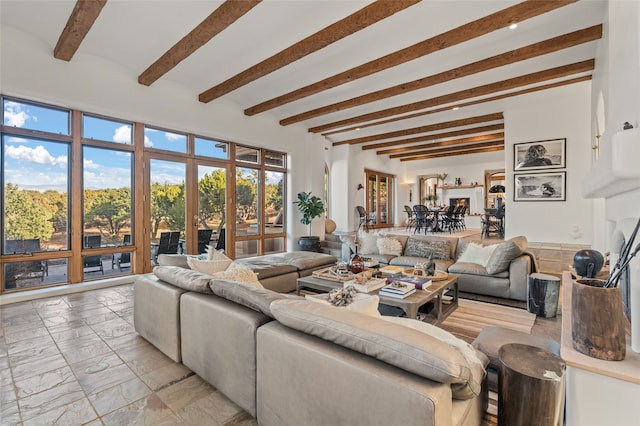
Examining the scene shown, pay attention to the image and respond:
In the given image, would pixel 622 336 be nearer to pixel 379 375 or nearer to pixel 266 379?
pixel 379 375

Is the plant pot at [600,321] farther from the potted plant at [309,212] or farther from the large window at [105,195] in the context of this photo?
the potted plant at [309,212]

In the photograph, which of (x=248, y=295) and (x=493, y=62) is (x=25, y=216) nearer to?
(x=248, y=295)

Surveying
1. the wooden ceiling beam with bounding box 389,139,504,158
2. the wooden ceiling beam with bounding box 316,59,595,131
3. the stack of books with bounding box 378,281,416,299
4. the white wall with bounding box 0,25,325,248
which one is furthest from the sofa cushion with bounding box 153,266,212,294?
the wooden ceiling beam with bounding box 389,139,504,158

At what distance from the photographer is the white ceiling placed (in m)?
3.32

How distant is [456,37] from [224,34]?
2.90 m

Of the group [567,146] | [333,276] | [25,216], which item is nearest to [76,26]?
[25,216]

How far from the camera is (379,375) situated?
3.70 feet

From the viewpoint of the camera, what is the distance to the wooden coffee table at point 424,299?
2.69 metres

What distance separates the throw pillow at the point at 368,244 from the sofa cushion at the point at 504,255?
75.3 inches

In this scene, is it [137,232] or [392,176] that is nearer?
[137,232]

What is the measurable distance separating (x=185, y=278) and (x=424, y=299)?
2.12m

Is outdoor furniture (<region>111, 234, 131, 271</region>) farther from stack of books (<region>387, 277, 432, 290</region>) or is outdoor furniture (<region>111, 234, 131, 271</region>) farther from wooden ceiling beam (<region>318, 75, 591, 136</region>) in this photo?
wooden ceiling beam (<region>318, 75, 591, 136</region>)

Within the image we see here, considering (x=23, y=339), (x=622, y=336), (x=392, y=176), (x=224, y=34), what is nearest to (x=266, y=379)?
(x=622, y=336)

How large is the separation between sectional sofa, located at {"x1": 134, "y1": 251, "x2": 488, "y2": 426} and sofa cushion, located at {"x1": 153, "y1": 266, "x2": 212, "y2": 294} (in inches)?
0.5
